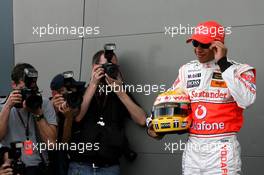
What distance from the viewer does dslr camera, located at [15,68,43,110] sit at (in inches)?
171

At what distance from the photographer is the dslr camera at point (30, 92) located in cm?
434

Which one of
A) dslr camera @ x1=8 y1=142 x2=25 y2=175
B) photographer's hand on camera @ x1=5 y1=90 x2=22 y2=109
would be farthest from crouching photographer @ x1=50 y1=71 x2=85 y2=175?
dslr camera @ x1=8 y1=142 x2=25 y2=175

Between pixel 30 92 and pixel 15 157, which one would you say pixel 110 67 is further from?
pixel 15 157

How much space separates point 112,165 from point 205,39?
1.54m

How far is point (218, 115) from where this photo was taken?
364 centimetres

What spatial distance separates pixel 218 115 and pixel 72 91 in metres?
1.48

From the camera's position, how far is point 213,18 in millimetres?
4738

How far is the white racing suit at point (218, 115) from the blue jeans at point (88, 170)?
1023 mm

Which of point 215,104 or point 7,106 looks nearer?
point 215,104

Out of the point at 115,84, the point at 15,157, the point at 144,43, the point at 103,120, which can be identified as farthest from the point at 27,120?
the point at 144,43

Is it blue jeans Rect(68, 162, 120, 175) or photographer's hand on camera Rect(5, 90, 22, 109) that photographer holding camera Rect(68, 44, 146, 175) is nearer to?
blue jeans Rect(68, 162, 120, 175)

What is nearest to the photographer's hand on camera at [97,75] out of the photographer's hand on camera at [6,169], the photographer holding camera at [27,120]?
the photographer holding camera at [27,120]

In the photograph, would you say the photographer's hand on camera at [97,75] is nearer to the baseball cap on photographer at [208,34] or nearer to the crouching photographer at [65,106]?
the crouching photographer at [65,106]

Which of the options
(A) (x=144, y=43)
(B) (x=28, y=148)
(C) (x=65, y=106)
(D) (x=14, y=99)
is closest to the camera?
(D) (x=14, y=99)
